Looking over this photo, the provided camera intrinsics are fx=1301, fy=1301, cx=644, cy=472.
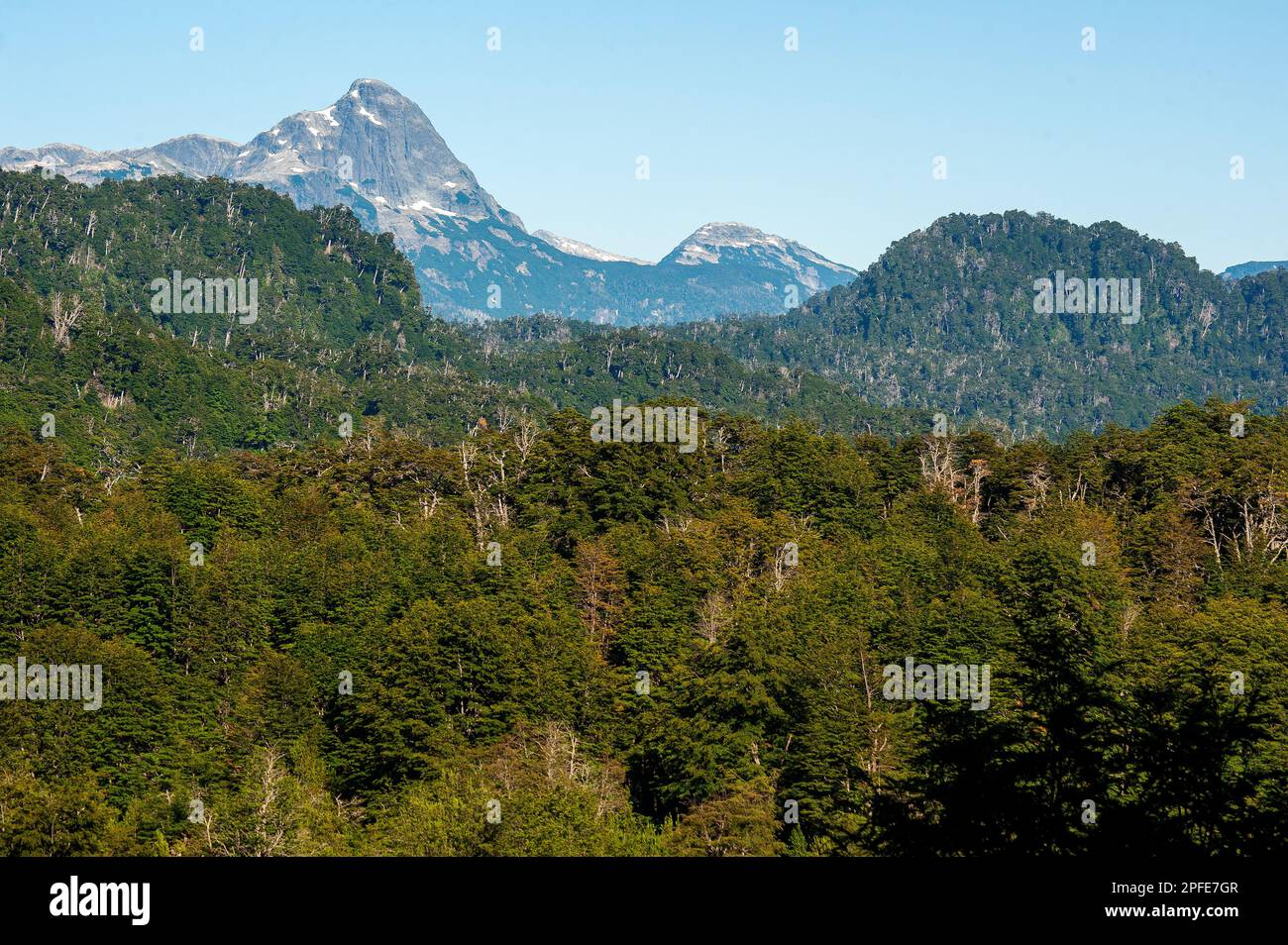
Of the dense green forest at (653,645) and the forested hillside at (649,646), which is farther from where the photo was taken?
the forested hillside at (649,646)

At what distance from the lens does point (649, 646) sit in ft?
235

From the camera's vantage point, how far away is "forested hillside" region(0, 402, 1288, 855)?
3247 centimetres

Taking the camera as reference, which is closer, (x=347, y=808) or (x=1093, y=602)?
(x=347, y=808)

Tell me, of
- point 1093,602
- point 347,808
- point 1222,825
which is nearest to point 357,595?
point 347,808

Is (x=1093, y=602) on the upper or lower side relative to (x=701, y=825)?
upper

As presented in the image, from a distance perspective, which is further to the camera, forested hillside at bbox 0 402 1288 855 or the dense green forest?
forested hillside at bbox 0 402 1288 855

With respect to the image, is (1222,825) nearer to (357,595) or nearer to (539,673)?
(539,673)

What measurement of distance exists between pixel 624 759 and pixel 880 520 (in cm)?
4622

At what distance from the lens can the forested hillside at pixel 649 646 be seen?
3247 centimetres

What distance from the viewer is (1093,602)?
240 ft
